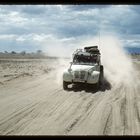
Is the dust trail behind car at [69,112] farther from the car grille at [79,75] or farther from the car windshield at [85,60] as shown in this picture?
the car windshield at [85,60]

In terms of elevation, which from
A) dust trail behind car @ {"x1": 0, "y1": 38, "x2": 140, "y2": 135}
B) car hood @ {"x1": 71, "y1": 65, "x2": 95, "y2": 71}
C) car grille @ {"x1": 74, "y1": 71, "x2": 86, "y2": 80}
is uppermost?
car hood @ {"x1": 71, "y1": 65, "x2": 95, "y2": 71}

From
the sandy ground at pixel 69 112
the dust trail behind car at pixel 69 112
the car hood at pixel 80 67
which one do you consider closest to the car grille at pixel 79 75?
the car hood at pixel 80 67

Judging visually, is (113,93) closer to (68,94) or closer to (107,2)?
(68,94)

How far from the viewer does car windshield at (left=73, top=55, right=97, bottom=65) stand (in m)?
18.7

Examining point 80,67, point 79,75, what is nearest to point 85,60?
point 80,67

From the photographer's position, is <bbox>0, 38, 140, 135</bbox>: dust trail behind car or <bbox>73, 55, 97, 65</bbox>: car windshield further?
<bbox>73, 55, 97, 65</bbox>: car windshield

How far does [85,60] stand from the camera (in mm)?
18875

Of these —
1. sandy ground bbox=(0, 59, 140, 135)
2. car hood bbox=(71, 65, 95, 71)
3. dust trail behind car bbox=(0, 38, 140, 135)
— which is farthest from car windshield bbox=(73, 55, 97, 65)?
sandy ground bbox=(0, 59, 140, 135)

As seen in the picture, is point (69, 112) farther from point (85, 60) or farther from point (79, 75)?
point (85, 60)

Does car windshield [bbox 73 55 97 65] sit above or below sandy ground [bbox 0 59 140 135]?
above

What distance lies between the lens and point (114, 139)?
8.71 ft

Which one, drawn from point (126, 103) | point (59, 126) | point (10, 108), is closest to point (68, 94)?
point (126, 103)

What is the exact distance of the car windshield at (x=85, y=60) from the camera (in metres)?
18.7

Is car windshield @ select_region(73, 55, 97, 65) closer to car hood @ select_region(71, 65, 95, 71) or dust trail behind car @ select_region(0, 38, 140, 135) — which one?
car hood @ select_region(71, 65, 95, 71)
